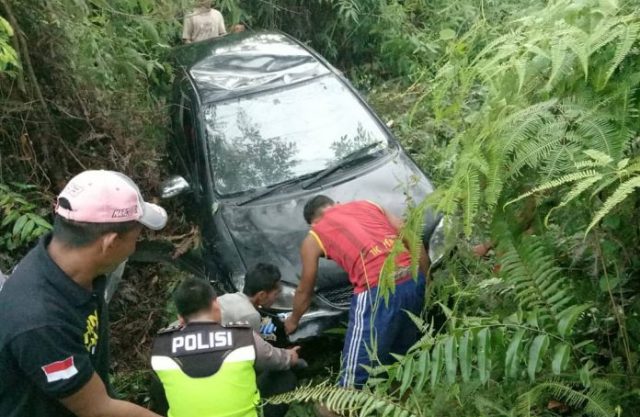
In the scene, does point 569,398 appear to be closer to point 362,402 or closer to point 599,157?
point 362,402

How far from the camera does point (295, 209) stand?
5449 millimetres

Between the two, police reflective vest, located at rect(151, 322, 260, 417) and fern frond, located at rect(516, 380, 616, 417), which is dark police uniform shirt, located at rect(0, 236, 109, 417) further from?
fern frond, located at rect(516, 380, 616, 417)

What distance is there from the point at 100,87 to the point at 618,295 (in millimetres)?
5554

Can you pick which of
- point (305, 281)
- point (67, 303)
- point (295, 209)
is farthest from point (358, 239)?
point (67, 303)

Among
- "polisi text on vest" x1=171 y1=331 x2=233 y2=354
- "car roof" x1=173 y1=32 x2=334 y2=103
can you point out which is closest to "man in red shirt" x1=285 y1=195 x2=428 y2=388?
"polisi text on vest" x1=171 y1=331 x2=233 y2=354

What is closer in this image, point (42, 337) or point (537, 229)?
point (42, 337)

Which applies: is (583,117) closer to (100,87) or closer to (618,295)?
(618,295)

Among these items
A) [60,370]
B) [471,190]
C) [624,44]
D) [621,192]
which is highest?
[624,44]

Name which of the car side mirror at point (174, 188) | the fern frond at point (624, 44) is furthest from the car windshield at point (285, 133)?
the fern frond at point (624, 44)

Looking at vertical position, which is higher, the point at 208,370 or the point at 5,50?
the point at 5,50

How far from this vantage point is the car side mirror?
5.82 meters

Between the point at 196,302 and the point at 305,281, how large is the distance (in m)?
0.95

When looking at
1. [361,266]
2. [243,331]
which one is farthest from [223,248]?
[243,331]

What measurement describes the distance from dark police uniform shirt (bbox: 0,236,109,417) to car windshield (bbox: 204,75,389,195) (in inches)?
121
